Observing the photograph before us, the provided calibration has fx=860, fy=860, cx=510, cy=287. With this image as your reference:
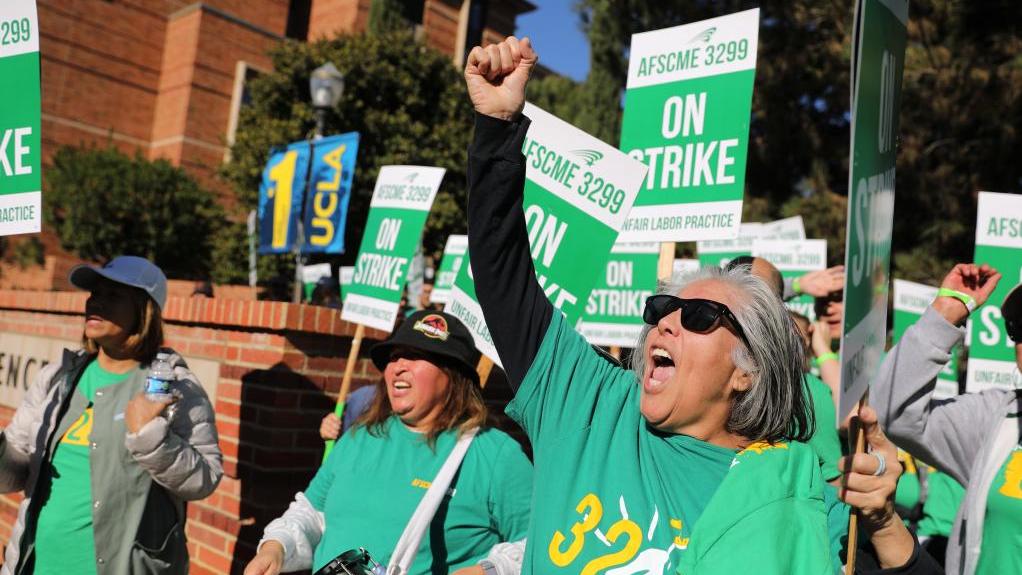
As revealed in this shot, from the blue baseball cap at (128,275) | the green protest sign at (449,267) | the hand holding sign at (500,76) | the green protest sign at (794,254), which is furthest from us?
the green protest sign at (449,267)

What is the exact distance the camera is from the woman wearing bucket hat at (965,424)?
2.55 metres

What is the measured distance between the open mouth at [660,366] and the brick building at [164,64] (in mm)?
25255

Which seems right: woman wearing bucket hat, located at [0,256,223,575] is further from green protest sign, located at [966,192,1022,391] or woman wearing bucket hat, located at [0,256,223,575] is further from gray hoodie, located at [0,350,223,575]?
green protest sign, located at [966,192,1022,391]

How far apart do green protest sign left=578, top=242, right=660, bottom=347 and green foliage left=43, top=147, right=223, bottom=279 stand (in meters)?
18.2

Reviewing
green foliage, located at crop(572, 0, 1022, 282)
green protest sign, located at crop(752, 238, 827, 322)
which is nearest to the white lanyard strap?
green protest sign, located at crop(752, 238, 827, 322)

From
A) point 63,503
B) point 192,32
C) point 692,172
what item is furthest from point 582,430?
point 192,32

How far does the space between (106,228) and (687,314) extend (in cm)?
2142

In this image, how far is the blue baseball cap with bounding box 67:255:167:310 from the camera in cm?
342

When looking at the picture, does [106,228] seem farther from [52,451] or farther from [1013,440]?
A: [1013,440]

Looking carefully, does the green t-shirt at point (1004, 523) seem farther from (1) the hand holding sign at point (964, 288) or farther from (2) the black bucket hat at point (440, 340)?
(2) the black bucket hat at point (440, 340)

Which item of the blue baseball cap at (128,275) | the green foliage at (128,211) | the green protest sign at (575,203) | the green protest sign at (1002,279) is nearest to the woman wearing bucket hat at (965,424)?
the green protest sign at (575,203)

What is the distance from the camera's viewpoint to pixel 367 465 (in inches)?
115

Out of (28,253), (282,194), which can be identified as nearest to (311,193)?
(282,194)

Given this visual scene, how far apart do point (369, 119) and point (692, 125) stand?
54.3 ft
